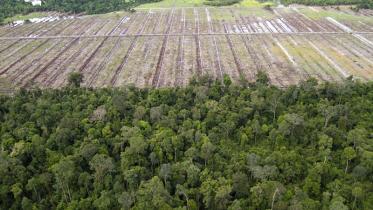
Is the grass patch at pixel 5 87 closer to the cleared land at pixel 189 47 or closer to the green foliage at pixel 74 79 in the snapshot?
the cleared land at pixel 189 47

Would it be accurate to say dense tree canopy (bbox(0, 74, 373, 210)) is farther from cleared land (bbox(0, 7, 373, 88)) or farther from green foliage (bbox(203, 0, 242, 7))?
green foliage (bbox(203, 0, 242, 7))

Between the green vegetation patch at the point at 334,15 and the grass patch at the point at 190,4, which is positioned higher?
the grass patch at the point at 190,4

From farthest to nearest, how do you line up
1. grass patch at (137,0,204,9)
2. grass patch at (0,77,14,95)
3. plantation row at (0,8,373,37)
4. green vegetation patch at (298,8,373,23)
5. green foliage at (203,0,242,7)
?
grass patch at (137,0,204,9) < green foliage at (203,0,242,7) < green vegetation patch at (298,8,373,23) < plantation row at (0,8,373,37) < grass patch at (0,77,14,95)

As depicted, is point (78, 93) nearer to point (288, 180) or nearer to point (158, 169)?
point (158, 169)

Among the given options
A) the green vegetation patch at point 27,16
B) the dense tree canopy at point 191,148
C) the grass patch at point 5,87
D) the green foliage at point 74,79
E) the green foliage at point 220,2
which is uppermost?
the green vegetation patch at point 27,16

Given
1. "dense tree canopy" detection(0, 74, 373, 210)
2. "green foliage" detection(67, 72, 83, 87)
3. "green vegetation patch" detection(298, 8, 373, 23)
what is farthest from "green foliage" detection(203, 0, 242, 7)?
"dense tree canopy" detection(0, 74, 373, 210)

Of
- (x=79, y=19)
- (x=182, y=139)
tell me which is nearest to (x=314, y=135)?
(x=182, y=139)

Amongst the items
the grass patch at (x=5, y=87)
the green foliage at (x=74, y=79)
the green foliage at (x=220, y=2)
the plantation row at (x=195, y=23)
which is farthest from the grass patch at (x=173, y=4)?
the green foliage at (x=74, y=79)

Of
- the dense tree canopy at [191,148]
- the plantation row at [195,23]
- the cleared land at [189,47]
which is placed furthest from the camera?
the plantation row at [195,23]
